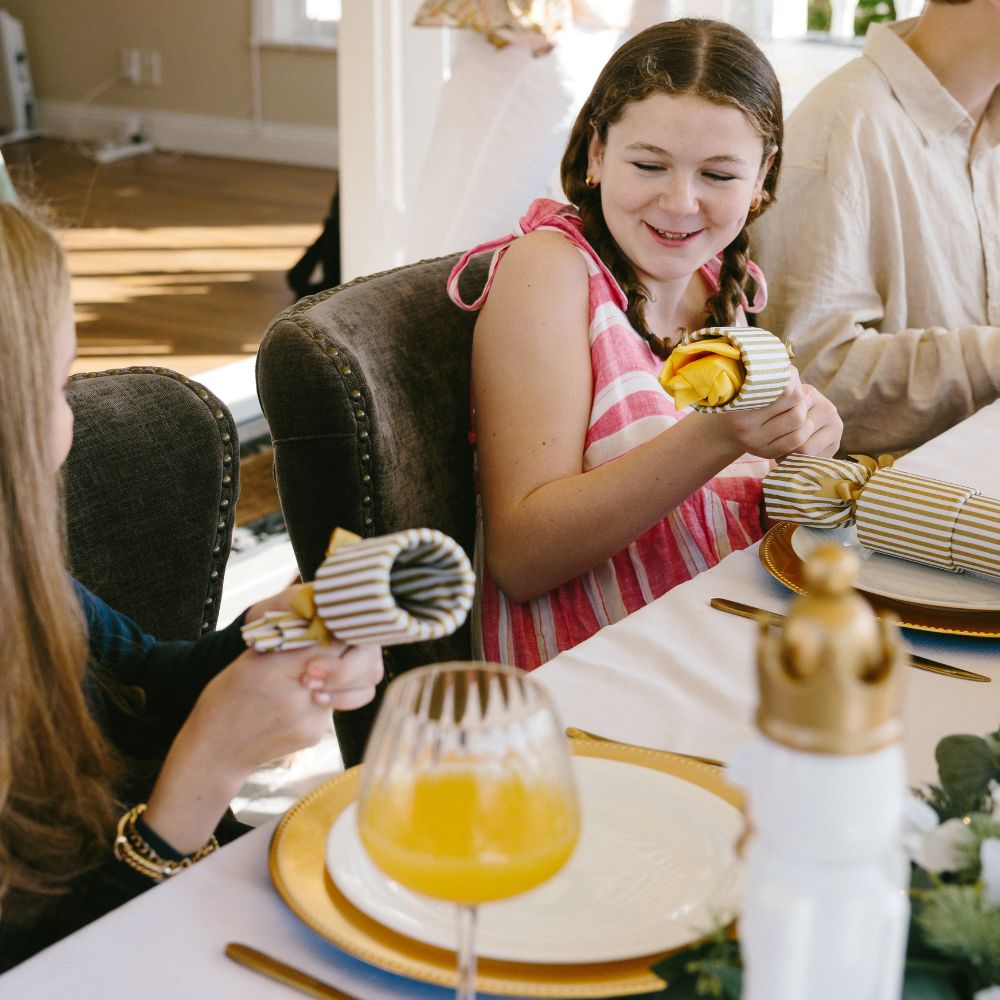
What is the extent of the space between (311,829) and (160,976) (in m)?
0.12

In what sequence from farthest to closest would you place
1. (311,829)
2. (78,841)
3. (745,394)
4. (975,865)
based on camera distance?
1. (745,394)
2. (78,841)
3. (311,829)
4. (975,865)

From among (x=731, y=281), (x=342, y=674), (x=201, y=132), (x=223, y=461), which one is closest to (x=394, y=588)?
(x=342, y=674)

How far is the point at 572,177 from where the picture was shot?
1580 millimetres

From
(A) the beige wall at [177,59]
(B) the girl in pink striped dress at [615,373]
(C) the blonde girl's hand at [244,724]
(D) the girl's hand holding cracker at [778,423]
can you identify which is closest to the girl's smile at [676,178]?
(B) the girl in pink striped dress at [615,373]

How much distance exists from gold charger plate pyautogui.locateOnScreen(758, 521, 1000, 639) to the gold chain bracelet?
0.54 metres

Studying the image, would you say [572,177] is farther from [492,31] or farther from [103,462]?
[492,31]

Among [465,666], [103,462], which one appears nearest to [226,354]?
[103,462]

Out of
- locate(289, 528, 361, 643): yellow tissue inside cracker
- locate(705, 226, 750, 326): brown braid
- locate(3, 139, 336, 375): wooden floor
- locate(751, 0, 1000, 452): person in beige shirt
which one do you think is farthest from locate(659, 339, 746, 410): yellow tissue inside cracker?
locate(3, 139, 336, 375): wooden floor

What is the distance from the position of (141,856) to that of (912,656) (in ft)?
1.90

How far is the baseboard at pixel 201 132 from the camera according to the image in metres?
7.22

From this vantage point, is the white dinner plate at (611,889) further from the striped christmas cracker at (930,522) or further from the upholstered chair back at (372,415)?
the upholstered chair back at (372,415)

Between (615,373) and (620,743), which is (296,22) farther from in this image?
(620,743)

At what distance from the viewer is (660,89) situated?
1.42 metres

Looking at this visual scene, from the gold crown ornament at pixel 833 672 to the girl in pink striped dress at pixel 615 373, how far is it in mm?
891
